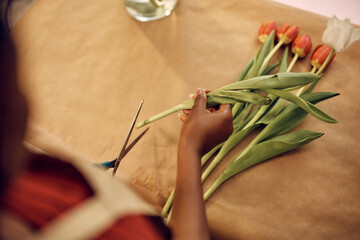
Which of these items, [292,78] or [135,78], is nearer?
[292,78]

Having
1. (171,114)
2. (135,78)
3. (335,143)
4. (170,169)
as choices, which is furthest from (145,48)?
(335,143)

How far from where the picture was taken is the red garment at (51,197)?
0.78 ft

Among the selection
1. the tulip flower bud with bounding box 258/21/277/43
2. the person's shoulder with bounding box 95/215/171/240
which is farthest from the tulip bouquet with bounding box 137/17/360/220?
the person's shoulder with bounding box 95/215/171/240

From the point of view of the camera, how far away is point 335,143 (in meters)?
0.55

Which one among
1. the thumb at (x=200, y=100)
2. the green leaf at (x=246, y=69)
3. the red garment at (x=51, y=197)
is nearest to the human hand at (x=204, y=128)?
the thumb at (x=200, y=100)

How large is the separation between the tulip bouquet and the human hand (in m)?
0.03

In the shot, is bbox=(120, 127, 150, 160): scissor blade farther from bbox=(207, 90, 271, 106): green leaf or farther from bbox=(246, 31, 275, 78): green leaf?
bbox=(246, 31, 275, 78): green leaf

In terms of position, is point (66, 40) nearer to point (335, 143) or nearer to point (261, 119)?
point (261, 119)

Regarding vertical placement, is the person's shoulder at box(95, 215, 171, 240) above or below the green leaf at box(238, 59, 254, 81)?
above

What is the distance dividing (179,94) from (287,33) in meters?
0.28

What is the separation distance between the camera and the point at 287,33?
608 mm

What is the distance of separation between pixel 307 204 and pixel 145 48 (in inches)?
19.6

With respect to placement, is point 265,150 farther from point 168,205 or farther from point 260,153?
point 168,205

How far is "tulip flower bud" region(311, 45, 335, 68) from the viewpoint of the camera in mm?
574
